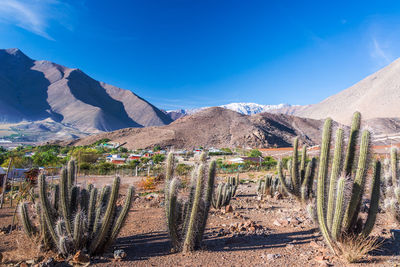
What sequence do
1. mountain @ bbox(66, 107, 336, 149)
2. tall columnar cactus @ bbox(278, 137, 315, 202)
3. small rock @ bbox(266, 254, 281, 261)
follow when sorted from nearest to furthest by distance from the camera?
small rock @ bbox(266, 254, 281, 261) < tall columnar cactus @ bbox(278, 137, 315, 202) < mountain @ bbox(66, 107, 336, 149)

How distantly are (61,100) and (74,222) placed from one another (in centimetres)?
17104

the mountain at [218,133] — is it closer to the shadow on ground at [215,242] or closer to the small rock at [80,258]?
the shadow on ground at [215,242]

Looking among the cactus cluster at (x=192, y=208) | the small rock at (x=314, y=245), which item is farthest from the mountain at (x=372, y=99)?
the cactus cluster at (x=192, y=208)

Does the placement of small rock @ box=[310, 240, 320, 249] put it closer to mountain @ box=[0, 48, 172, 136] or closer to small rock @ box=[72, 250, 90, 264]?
small rock @ box=[72, 250, 90, 264]

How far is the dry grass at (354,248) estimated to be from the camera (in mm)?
4039

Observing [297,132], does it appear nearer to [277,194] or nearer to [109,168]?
[109,168]

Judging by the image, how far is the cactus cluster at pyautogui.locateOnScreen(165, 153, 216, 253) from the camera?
14.4 feet

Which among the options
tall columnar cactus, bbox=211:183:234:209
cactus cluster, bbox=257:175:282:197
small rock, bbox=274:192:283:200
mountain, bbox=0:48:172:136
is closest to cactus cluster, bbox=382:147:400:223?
small rock, bbox=274:192:283:200

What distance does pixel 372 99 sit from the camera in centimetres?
9356

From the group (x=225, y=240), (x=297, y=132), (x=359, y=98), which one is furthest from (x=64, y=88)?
(x=225, y=240)

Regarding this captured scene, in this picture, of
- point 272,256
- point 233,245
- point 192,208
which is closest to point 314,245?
point 272,256

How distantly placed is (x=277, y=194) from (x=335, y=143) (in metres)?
6.45

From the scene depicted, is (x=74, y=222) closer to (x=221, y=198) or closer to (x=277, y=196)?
(x=221, y=198)

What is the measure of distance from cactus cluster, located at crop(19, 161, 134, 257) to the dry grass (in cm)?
401
